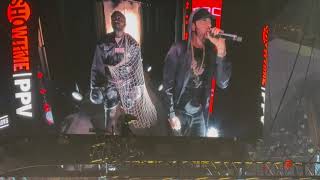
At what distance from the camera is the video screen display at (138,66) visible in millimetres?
12883

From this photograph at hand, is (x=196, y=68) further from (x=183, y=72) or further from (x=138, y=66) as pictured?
(x=138, y=66)

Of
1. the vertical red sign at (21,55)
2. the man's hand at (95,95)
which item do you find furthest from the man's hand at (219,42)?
the vertical red sign at (21,55)

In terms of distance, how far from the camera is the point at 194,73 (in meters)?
13.8

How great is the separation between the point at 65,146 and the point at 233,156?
4.12 meters

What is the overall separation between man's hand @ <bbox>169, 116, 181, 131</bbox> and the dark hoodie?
9 centimetres

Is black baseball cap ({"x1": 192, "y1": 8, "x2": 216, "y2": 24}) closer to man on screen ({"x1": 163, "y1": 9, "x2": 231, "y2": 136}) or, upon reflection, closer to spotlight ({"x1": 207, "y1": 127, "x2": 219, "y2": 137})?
man on screen ({"x1": 163, "y1": 9, "x2": 231, "y2": 136})

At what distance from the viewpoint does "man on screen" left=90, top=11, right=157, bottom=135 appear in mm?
13180

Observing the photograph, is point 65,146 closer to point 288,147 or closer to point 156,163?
point 156,163

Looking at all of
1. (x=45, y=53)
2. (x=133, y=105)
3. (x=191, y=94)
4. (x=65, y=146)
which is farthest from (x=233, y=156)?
(x=45, y=53)

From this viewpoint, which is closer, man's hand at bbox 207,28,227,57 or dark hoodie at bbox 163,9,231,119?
dark hoodie at bbox 163,9,231,119

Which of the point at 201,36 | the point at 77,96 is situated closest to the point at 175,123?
the point at 201,36

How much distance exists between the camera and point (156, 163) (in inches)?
466

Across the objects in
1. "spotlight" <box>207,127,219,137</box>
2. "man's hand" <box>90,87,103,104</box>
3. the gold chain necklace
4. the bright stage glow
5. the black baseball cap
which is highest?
the black baseball cap

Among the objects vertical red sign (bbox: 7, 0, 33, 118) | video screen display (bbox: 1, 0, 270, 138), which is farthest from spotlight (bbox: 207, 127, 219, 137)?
vertical red sign (bbox: 7, 0, 33, 118)
